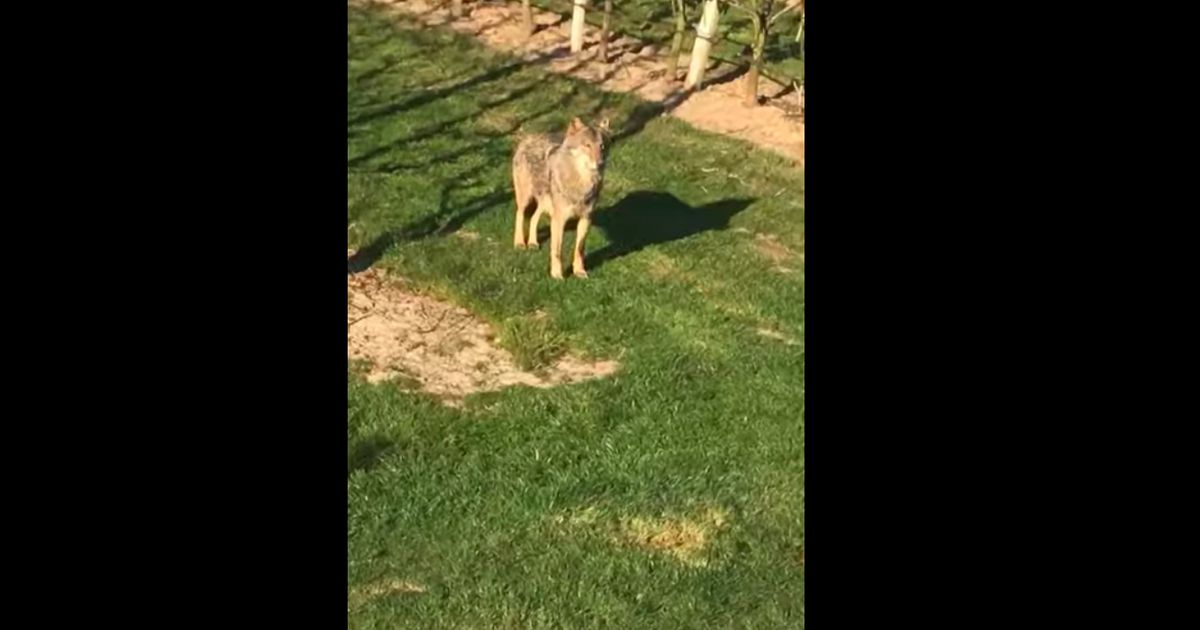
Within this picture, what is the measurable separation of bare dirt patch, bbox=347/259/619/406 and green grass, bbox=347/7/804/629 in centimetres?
20

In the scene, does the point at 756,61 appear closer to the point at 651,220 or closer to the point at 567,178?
the point at 651,220

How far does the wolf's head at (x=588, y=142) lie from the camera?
11844mm

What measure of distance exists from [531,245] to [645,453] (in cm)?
530

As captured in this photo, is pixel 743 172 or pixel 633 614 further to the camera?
pixel 743 172

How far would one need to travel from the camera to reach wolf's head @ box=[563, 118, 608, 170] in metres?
11.8

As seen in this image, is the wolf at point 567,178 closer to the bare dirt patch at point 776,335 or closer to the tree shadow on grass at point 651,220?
the tree shadow on grass at point 651,220

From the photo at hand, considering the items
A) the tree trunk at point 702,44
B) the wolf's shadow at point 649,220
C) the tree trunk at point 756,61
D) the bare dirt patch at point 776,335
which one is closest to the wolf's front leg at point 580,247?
the wolf's shadow at point 649,220

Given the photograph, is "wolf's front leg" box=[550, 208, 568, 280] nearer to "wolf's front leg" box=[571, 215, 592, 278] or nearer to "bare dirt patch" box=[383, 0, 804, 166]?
"wolf's front leg" box=[571, 215, 592, 278]

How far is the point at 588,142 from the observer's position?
→ 11859 mm

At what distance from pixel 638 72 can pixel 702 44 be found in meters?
1.96

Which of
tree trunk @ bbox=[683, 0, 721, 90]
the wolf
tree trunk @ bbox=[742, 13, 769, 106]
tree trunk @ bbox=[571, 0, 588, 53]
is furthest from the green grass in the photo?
tree trunk @ bbox=[571, 0, 588, 53]

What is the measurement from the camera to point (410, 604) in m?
5.74
